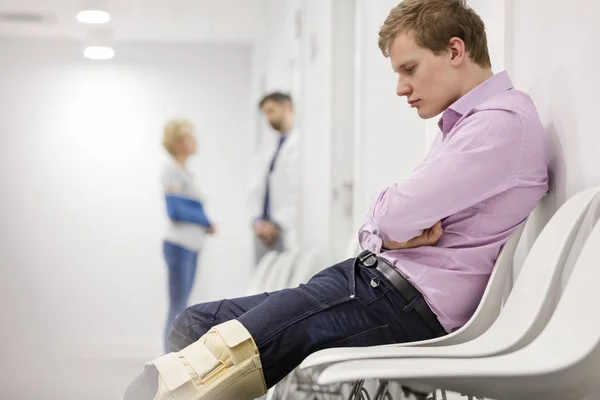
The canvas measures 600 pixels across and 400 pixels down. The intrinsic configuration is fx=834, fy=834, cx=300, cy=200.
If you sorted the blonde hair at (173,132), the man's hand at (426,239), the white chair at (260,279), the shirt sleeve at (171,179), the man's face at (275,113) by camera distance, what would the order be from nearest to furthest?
the man's hand at (426,239) → the white chair at (260,279) → the man's face at (275,113) → the shirt sleeve at (171,179) → the blonde hair at (173,132)

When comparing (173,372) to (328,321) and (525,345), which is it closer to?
(328,321)

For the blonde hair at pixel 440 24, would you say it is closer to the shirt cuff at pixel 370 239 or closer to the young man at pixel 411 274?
the young man at pixel 411 274

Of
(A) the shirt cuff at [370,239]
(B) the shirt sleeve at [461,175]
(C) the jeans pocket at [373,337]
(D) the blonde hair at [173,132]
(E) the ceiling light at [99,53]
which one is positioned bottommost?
(C) the jeans pocket at [373,337]

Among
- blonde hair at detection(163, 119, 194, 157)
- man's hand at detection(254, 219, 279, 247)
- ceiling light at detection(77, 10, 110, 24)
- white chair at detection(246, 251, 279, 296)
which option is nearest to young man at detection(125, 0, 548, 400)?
white chair at detection(246, 251, 279, 296)

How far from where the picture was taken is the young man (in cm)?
118

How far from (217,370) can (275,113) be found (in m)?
3.18

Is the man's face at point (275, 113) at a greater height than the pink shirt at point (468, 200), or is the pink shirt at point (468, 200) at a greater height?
the man's face at point (275, 113)

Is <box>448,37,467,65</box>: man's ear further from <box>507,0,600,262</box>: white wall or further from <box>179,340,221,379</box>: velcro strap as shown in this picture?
<box>179,340,221,379</box>: velcro strap

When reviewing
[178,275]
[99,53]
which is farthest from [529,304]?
[99,53]

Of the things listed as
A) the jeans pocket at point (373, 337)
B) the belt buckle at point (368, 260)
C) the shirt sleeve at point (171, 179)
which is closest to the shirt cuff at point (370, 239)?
the belt buckle at point (368, 260)

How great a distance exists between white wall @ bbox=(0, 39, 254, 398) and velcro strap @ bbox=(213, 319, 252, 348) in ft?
11.5

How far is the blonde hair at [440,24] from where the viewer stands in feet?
4.43

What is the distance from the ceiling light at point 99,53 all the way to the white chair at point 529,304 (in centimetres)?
402

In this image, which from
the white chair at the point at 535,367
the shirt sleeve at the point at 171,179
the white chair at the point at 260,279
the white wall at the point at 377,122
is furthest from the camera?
the shirt sleeve at the point at 171,179
